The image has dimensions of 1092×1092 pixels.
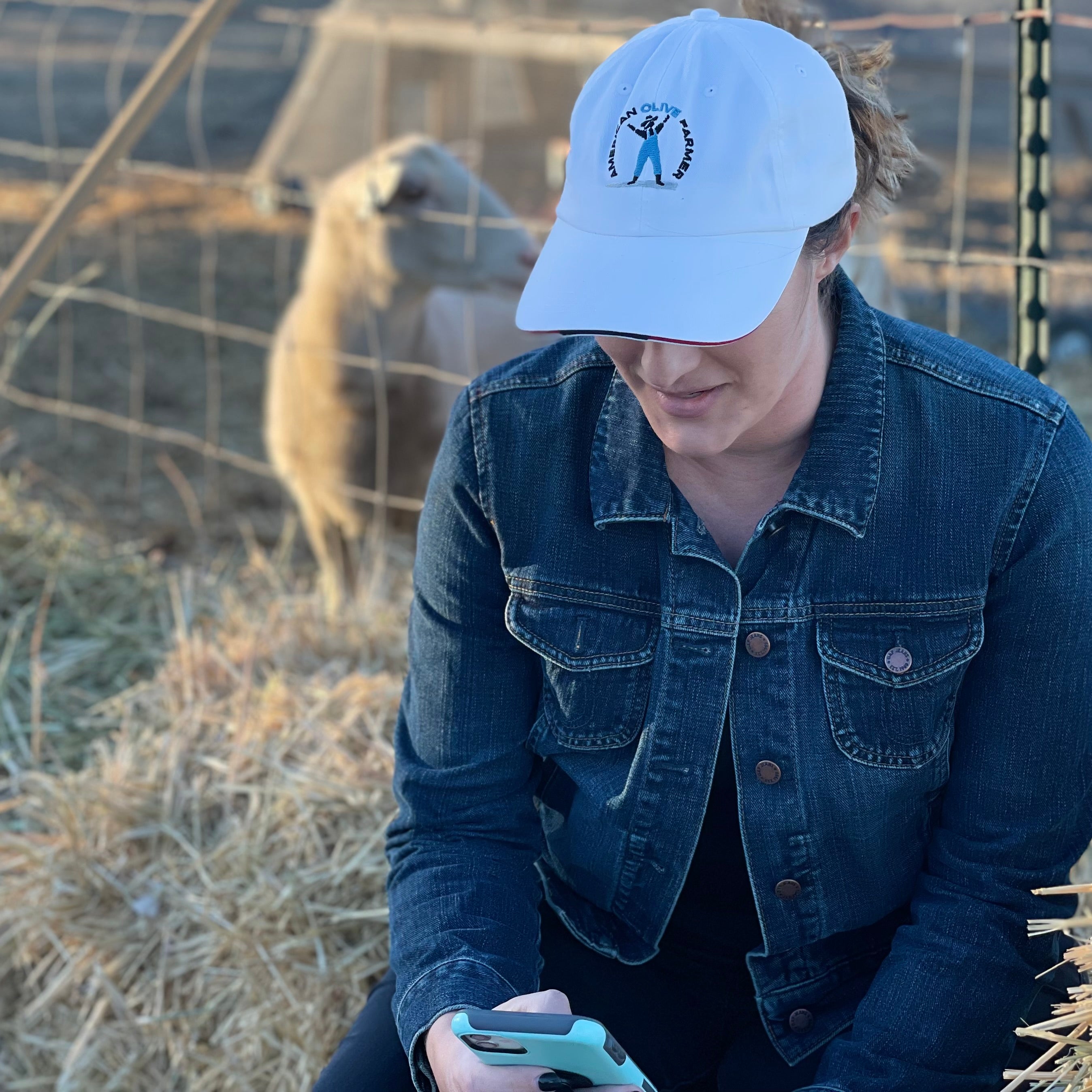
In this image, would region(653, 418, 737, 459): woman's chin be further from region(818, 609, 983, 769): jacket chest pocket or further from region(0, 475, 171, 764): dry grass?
region(0, 475, 171, 764): dry grass

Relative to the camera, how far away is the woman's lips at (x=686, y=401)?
125cm

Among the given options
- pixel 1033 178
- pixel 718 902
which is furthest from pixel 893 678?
pixel 1033 178

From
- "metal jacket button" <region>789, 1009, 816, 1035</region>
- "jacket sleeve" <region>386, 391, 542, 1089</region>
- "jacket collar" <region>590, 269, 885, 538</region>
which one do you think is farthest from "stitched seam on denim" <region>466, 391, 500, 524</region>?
"metal jacket button" <region>789, 1009, 816, 1035</region>

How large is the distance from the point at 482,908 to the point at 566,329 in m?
0.64

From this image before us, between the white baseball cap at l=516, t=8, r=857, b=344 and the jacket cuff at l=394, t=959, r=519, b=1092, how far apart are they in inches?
25.7

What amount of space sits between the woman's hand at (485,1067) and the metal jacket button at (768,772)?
0.30 metres

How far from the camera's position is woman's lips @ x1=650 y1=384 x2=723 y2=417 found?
125 centimetres

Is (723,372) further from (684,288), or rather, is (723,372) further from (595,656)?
(595,656)

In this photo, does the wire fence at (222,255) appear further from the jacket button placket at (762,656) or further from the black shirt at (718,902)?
the black shirt at (718,902)

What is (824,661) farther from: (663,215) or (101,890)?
(101,890)

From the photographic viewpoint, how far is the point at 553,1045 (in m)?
1.17

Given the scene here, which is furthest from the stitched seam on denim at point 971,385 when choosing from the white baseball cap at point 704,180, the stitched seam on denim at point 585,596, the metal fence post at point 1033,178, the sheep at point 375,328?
the sheep at point 375,328

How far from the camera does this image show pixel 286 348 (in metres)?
4.05

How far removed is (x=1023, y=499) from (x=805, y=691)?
0.93 feet
